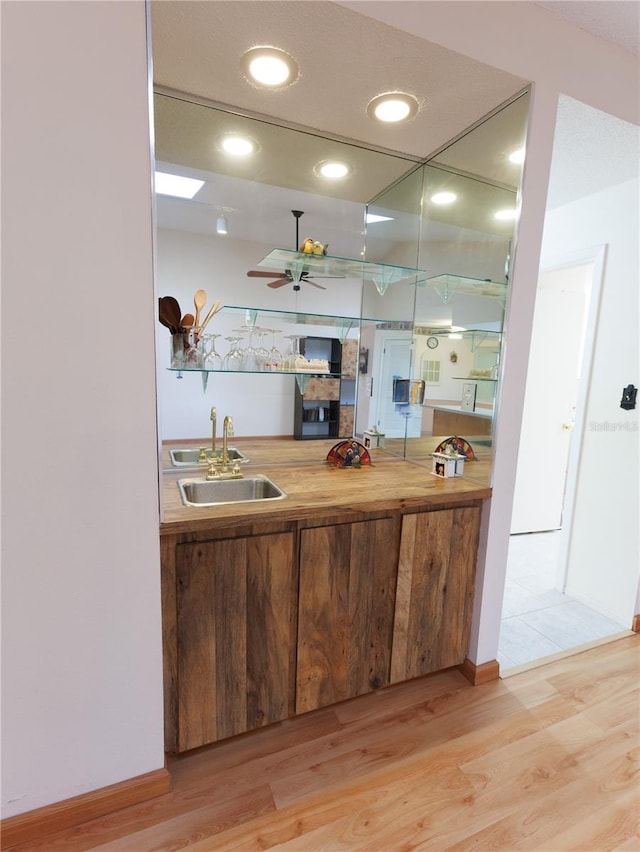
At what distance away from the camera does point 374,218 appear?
226 cm

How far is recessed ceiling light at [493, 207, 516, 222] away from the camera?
5.75ft

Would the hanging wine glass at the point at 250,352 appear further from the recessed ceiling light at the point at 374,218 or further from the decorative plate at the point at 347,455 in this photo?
the recessed ceiling light at the point at 374,218

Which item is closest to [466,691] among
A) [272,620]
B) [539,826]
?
[539,826]

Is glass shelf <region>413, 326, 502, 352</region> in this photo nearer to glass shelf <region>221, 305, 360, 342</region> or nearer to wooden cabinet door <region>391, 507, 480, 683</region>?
glass shelf <region>221, 305, 360, 342</region>

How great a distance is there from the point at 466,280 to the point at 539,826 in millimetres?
2126

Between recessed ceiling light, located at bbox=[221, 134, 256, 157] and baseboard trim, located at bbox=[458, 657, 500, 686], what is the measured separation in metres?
2.55

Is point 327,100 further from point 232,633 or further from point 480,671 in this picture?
point 480,671

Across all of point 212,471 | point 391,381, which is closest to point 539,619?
point 391,381

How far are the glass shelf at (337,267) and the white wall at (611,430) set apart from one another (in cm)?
118

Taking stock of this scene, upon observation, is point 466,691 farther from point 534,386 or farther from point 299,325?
point 534,386

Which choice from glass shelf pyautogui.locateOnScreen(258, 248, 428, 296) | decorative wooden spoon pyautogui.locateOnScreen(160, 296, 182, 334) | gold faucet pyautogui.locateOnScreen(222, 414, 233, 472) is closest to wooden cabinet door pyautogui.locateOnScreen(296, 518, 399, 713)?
gold faucet pyautogui.locateOnScreen(222, 414, 233, 472)

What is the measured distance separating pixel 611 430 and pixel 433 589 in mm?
1598

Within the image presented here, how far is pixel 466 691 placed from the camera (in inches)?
74.4

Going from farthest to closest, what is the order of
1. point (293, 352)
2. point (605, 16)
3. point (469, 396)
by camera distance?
point (469, 396), point (293, 352), point (605, 16)
